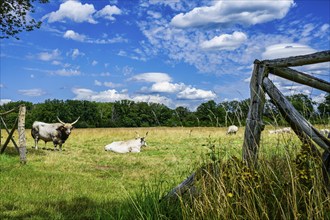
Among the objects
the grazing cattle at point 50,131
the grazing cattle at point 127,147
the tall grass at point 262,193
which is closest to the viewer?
the tall grass at point 262,193

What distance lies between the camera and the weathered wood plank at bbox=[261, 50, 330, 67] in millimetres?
4279

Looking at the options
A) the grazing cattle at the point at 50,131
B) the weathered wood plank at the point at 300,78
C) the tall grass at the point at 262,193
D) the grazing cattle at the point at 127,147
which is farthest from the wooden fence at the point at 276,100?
Answer: the grazing cattle at the point at 50,131

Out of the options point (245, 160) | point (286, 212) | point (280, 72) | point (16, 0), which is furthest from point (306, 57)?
point (16, 0)

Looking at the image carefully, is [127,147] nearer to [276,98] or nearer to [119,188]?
[119,188]

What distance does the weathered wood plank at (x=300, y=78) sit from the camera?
14.6 ft

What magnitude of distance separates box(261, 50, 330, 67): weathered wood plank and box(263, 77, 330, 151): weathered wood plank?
0.74ft

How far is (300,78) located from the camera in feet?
15.0

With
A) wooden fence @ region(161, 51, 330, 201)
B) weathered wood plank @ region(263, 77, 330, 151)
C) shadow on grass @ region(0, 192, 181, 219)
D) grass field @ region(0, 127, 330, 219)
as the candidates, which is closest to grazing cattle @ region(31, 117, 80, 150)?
grass field @ region(0, 127, 330, 219)

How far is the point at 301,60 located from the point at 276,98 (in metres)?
0.55

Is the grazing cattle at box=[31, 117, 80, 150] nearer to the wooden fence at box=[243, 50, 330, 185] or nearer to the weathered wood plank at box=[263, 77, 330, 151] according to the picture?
the wooden fence at box=[243, 50, 330, 185]

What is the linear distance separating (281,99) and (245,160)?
887mm

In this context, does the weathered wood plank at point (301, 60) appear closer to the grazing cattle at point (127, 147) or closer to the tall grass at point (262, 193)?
the tall grass at point (262, 193)

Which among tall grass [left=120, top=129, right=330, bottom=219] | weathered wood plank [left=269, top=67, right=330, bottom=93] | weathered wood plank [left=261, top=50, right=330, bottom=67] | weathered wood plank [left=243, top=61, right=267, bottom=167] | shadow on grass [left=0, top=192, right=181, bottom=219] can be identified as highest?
weathered wood plank [left=261, top=50, right=330, bottom=67]

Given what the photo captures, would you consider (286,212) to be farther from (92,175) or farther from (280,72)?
(92,175)
